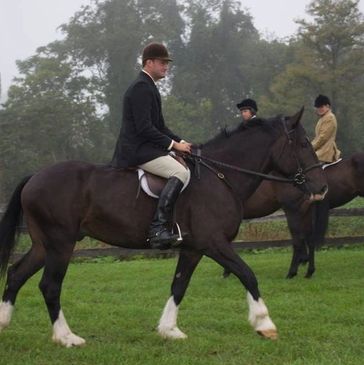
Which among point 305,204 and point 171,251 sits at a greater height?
point 305,204

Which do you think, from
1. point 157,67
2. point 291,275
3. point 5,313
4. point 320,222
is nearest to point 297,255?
point 291,275

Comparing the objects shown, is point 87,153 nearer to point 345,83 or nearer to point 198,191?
point 345,83

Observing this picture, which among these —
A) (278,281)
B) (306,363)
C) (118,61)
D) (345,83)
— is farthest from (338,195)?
(118,61)

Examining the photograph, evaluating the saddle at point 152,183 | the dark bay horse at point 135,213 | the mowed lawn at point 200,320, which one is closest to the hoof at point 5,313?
the dark bay horse at point 135,213

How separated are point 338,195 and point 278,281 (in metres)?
2.41

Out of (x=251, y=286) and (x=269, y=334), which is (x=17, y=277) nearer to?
(x=251, y=286)

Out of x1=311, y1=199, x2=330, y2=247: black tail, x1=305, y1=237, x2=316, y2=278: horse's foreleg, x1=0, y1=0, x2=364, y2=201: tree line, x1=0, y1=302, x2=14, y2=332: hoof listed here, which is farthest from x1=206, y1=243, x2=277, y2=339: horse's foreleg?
x1=0, y1=0, x2=364, y2=201: tree line

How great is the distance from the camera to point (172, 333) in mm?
6234

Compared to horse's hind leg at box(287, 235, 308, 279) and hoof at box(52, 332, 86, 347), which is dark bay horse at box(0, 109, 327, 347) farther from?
horse's hind leg at box(287, 235, 308, 279)

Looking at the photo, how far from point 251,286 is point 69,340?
1.93 meters

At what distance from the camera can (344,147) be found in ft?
160

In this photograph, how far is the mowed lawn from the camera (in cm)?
552

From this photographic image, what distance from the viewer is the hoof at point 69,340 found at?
19.5 ft

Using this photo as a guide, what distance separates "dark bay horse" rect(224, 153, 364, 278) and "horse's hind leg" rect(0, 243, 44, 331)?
4.89m
